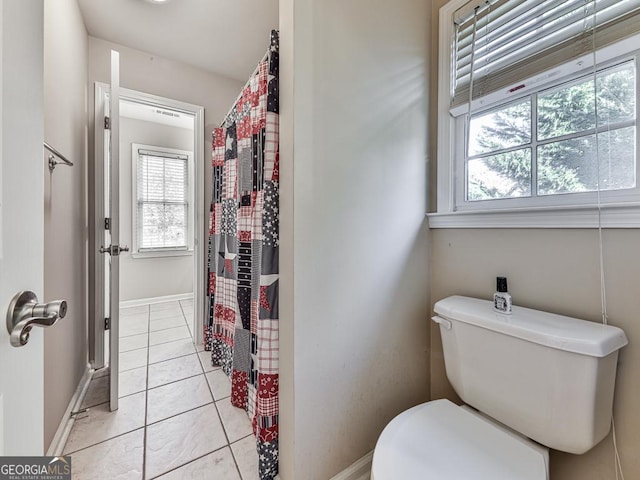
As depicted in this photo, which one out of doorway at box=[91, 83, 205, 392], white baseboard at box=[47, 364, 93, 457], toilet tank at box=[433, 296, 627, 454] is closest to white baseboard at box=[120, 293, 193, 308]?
doorway at box=[91, 83, 205, 392]

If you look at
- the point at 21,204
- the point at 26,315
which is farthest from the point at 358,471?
the point at 21,204

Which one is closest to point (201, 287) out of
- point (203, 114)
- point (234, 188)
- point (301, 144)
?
point (234, 188)

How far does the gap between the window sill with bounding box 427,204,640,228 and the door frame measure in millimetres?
1937

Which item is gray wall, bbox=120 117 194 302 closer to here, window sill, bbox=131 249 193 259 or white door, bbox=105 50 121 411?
window sill, bbox=131 249 193 259

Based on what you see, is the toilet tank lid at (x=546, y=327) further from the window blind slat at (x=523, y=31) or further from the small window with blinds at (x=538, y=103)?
the window blind slat at (x=523, y=31)

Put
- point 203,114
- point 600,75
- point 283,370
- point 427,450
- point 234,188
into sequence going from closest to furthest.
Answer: point 427,450 → point 600,75 → point 283,370 → point 234,188 → point 203,114

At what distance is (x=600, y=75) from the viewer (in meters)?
0.87

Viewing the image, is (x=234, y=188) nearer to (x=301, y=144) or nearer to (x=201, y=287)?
(x=301, y=144)

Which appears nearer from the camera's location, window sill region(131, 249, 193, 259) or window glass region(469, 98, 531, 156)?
window glass region(469, 98, 531, 156)

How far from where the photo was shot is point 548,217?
919 millimetres

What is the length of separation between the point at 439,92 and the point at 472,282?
0.91 m

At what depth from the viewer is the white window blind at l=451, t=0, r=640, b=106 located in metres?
0.84

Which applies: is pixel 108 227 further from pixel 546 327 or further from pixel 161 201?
pixel 161 201

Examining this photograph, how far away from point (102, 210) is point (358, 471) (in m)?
1.97
